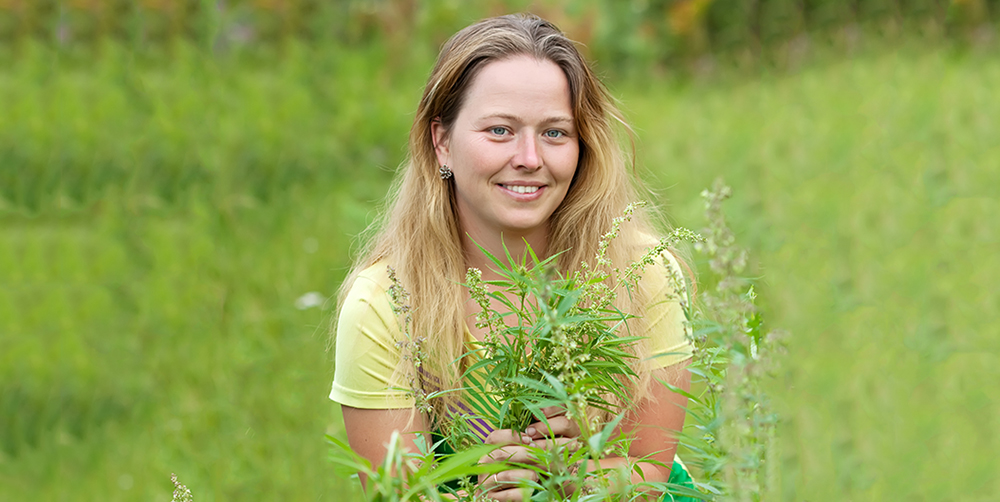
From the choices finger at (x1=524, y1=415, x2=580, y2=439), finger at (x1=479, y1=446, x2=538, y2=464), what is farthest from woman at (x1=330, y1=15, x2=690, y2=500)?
finger at (x1=479, y1=446, x2=538, y2=464)

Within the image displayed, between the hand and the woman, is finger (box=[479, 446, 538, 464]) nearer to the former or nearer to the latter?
the hand

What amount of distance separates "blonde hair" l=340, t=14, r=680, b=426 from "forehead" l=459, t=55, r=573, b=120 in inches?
1.0

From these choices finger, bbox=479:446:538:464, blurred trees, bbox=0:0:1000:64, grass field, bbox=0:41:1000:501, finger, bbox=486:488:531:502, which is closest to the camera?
finger, bbox=479:446:538:464

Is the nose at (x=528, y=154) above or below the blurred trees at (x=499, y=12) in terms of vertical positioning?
below

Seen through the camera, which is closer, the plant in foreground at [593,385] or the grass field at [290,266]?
the plant in foreground at [593,385]

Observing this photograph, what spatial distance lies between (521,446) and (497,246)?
41.0 inches

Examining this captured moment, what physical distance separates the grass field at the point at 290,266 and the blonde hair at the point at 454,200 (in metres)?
0.60

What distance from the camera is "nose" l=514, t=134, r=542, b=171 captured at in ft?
6.27

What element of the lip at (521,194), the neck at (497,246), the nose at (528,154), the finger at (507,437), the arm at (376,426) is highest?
the nose at (528,154)

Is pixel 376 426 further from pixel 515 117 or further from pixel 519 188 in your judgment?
pixel 515 117

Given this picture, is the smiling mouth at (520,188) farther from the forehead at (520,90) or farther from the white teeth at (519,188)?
the forehead at (520,90)

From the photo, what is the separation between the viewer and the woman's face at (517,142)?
194 centimetres

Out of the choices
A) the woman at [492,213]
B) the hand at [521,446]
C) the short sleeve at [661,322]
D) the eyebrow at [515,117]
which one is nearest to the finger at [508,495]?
the hand at [521,446]

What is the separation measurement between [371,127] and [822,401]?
12.0 feet
